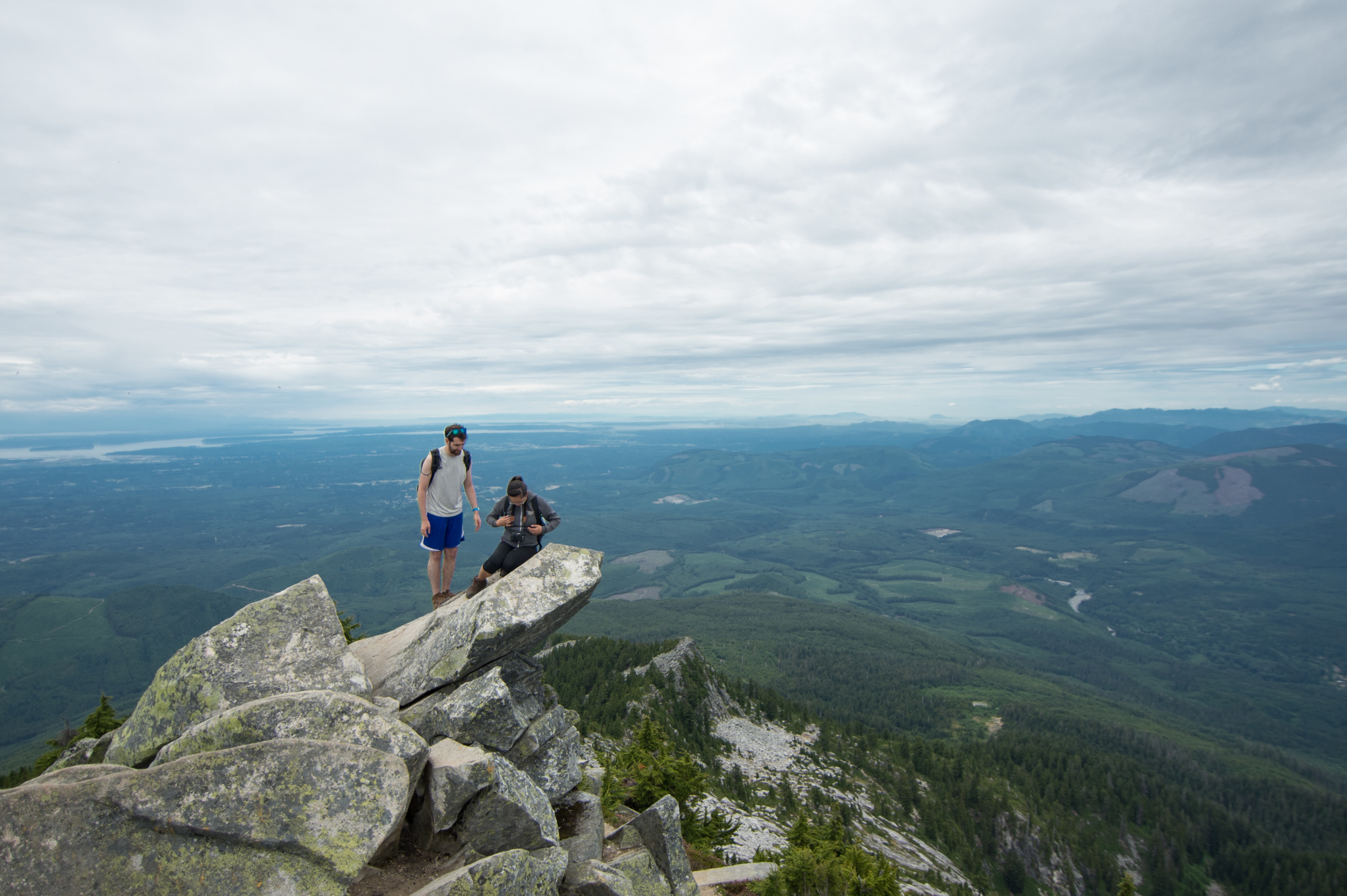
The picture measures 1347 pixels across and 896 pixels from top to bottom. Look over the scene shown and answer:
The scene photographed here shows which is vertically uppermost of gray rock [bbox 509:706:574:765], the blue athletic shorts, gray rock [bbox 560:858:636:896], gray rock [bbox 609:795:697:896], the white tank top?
the white tank top

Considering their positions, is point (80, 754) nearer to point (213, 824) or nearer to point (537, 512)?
point (213, 824)

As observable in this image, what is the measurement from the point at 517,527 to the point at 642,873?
1163 cm

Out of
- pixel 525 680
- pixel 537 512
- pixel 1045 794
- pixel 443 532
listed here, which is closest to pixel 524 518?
pixel 537 512

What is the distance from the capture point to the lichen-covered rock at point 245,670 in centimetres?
1396

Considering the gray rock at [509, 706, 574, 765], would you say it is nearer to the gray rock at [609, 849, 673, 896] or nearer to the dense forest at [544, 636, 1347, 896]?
the gray rock at [609, 849, 673, 896]

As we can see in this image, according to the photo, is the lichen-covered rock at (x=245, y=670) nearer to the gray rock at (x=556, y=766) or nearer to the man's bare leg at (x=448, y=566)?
the man's bare leg at (x=448, y=566)

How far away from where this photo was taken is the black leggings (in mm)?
19875

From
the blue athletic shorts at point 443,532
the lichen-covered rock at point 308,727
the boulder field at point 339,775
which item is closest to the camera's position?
the boulder field at point 339,775

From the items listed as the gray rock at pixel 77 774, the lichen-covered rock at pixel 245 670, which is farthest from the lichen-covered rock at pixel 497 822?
the gray rock at pixel 77 774

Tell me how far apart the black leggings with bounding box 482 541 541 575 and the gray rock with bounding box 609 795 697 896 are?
9951 mm

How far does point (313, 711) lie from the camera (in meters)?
13.0

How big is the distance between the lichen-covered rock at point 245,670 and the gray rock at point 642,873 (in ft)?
31.3

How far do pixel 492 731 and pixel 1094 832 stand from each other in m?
154

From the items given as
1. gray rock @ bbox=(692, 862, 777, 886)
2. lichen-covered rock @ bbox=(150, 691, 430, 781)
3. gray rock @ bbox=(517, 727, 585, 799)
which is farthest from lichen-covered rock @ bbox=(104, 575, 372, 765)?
gray rock @ bbox=(692, 862, 777, 886)
